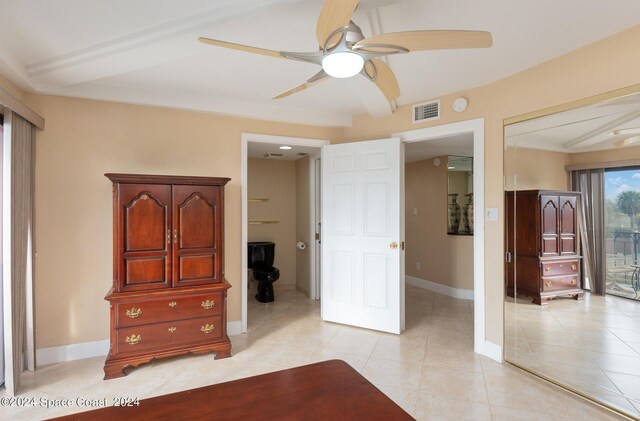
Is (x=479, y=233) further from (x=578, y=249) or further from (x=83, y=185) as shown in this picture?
(x=83, y=185)

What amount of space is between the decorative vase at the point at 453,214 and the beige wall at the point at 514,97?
2078 millimetres

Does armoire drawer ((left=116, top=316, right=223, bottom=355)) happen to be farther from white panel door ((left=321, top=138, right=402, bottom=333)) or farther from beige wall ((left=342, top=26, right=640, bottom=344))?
beige wall ((left=342, top=26, right=640, bottom=344))

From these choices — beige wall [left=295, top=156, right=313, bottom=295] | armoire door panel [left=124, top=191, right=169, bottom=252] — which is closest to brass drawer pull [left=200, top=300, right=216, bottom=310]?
armoire door panel [left=124, top=191, right=169, bottom=252]

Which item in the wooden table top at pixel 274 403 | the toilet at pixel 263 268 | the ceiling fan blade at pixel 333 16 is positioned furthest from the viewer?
the toilet at pixel 263 268

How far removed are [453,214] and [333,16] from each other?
4.39 metres

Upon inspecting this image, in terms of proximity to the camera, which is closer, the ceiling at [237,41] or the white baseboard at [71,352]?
the ceiling at [237,41]

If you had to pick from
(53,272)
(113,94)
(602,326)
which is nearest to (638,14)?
(602,326)

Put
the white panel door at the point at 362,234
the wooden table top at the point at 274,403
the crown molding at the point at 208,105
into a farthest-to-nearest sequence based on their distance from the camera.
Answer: the white panel door at the point at 362,234, the crown molding at the point at 208,105, the wooden table top at the point at 274,403

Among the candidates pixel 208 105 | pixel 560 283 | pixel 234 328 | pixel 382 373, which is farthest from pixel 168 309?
pixel 560 283

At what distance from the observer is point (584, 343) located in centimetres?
234

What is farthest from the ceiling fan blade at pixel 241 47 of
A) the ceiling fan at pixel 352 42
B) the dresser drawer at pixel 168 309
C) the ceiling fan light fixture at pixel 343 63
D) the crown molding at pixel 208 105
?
the dresser drawer at pixel 168 309

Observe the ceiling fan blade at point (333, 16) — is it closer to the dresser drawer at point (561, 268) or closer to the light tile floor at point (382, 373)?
the light tile floor at point (382, 373)

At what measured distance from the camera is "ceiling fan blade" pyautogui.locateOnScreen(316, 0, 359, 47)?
1.19 meters

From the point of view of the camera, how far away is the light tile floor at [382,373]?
213cm
